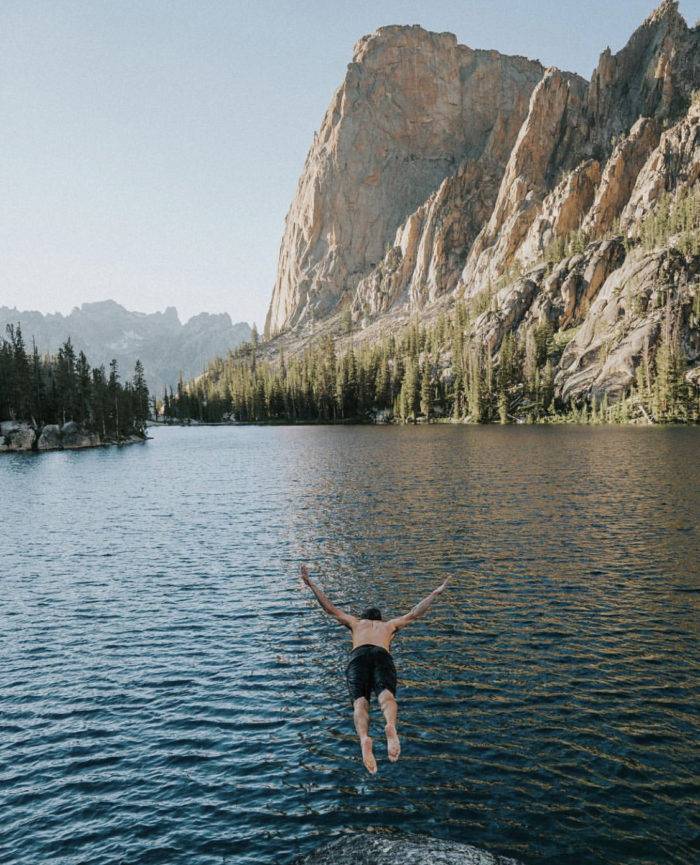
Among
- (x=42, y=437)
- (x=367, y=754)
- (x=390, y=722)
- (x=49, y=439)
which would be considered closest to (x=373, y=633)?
(x=390, y=722)

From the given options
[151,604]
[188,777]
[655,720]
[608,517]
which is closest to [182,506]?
[151,604]

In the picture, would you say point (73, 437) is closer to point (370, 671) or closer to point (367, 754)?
point (370, 671)

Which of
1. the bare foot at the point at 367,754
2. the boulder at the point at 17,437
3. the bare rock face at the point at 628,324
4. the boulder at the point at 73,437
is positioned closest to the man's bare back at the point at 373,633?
the bare foot at the point at 367,754

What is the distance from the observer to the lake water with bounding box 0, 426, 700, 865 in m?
12.1

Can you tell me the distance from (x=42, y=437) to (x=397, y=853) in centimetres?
13926

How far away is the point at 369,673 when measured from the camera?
13508 millimetres

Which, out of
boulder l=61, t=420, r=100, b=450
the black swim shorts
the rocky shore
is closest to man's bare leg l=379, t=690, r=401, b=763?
the black swim shorts

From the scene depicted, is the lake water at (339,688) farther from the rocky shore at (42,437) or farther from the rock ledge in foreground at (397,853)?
the rocky shore at (42,437)

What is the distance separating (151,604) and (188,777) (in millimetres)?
14144

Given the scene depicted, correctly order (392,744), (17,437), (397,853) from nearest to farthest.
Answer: (397,853), (392,744), (17,437)

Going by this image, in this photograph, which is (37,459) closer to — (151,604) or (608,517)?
(151,604)

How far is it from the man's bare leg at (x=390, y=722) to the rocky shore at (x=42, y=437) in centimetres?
13449

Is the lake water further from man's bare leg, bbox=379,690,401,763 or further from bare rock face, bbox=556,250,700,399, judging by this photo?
bare rock face, bbox=556,250,700,399

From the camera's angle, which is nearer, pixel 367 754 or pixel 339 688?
pixel 367 754
